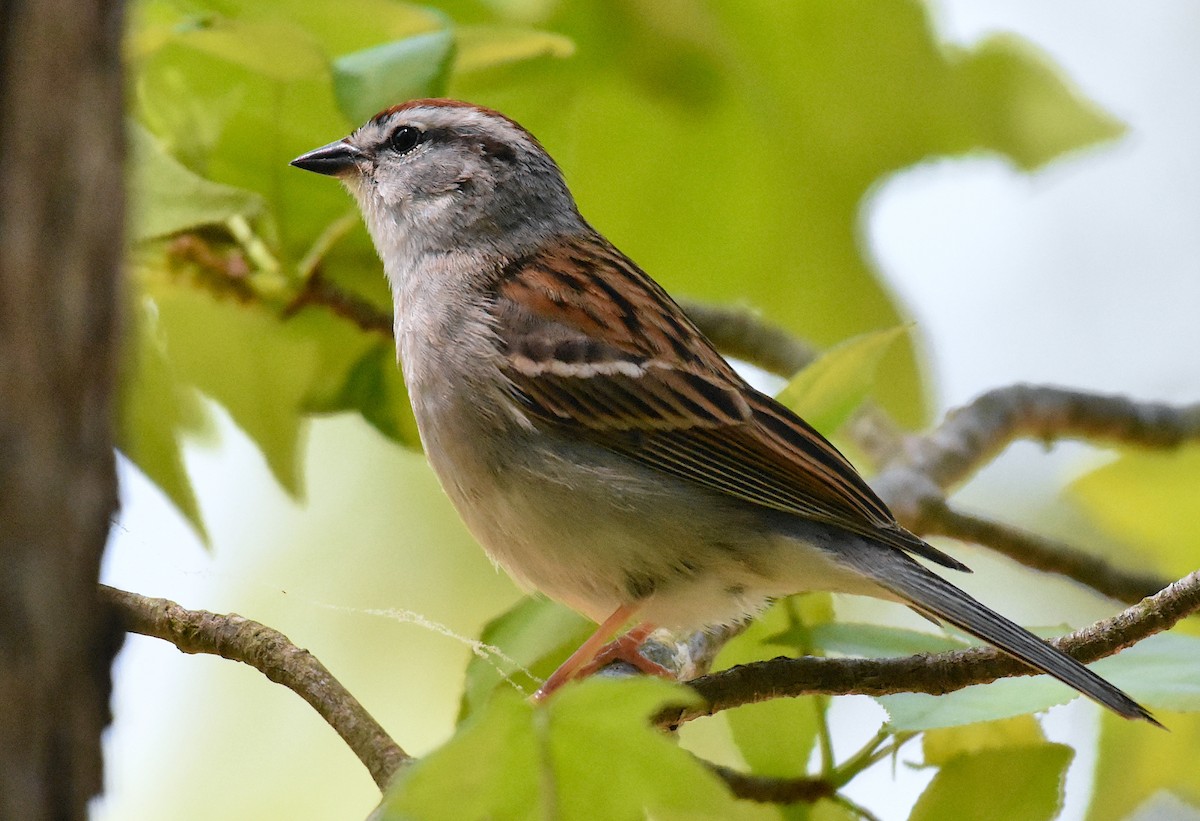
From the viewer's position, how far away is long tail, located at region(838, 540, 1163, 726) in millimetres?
1248

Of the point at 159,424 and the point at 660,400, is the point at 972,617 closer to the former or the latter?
the point at 660,400

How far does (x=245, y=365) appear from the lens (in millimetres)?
1812

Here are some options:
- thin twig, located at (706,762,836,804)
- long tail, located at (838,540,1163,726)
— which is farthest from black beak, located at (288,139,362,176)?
thin twig, located at (706,762,836,804)

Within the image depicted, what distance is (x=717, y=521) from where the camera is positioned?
5.59 feet

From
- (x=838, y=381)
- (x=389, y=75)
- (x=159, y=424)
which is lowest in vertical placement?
(x=159, y=424)

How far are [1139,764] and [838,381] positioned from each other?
65cm

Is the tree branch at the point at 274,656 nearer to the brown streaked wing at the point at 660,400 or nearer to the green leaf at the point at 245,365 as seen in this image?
the green leaf at the point at 245,365

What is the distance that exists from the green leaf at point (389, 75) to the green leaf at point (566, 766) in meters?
0.88

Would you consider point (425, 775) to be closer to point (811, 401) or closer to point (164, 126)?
point (811, 401)

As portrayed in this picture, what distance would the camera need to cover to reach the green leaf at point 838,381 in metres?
1.66

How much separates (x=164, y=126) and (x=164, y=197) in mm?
165

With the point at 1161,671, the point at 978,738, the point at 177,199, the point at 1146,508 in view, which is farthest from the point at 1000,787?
the point at 177,199

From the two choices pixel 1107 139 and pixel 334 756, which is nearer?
pixel 1107 139

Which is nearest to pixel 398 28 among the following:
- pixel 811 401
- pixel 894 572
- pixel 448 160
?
pixel 448 160
